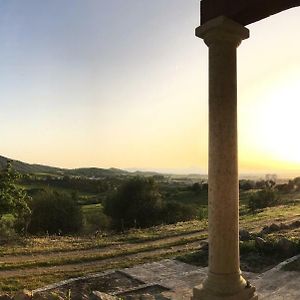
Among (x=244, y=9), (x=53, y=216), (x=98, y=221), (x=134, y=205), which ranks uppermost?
(x=244, y=9)

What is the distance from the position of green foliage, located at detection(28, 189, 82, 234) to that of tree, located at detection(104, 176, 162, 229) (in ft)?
12.7

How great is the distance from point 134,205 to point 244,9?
90.2ft

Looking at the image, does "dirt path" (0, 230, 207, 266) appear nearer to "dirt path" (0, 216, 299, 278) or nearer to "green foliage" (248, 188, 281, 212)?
"dirt path" (0, 216, 299, 278)

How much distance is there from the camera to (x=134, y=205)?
32.7 metres

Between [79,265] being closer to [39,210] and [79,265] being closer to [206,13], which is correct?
[206,13]

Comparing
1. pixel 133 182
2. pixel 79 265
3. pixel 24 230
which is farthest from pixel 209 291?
pixel 133 182

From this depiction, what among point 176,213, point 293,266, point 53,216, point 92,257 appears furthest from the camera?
point 176,213

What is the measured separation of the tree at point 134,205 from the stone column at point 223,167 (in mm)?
25227

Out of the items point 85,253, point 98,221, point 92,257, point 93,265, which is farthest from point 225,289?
point 98,221

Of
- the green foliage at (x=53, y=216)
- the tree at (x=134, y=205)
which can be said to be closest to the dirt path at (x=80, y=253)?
the green foliage at (x=53, y=216)

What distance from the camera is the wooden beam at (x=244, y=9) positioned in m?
5.94

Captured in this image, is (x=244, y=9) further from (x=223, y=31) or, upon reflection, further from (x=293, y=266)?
(x=293, y=266)

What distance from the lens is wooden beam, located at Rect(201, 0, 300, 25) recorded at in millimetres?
5941

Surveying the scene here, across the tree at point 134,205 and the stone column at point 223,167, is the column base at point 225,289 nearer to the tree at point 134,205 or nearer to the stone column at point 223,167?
the stone column at point 223,167
